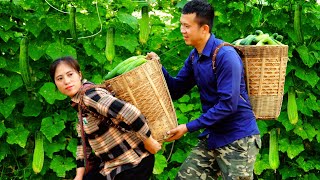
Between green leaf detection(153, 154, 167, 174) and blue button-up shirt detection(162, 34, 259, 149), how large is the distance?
1.36m

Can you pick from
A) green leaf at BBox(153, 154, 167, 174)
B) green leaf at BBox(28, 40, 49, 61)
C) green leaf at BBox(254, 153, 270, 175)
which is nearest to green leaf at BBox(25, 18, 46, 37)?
green leaf at BBox(28, 40, 49, 61)

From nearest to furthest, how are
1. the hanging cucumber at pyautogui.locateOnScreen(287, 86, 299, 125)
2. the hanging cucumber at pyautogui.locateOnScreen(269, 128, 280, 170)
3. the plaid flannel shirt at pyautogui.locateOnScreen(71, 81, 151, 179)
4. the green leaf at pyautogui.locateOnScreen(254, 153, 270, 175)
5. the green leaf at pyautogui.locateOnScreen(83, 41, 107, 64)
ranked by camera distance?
the plaid flannel shirt at pyautogui.locateOnScreen(71, 81, 151, 179) → the green leaf at pyautogui.locateOnScreen(83, 41, 107, 64) → the hanging cucumber at pyautogui.locateOnScreen(287, 86, 299, 125) → the hanging cucumber at pyautogui.locateOnScreen(269, 128, 280, 170) → the green leaf at pyautogui.locateOnScreen(254, 153, 270, 175)

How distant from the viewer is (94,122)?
329 centimetres

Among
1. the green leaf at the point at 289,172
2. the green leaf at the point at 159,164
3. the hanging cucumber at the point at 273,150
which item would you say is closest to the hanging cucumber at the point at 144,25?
the green leaf at the point at 159,164

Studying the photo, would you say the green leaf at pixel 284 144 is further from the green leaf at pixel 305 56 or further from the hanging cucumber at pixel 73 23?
the hanging cucumber at pixel 73 23

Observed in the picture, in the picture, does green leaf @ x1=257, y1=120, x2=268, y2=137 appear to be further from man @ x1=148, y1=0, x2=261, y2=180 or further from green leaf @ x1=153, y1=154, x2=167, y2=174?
man @ x1=148, y1=0, x2=261, y2=180

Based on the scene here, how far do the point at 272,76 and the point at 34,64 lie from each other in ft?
7.11

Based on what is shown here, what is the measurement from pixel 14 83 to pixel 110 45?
909 mm

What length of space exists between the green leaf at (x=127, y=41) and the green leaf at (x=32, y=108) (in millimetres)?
890

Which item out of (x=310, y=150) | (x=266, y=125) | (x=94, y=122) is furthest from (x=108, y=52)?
(x=310, y=150)

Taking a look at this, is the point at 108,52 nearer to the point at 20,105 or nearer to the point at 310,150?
the point at 20,105

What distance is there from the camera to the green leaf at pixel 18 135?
484 cm

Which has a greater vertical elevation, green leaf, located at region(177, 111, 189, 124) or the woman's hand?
the woman's hand

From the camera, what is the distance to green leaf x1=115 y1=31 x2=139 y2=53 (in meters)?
4.78
